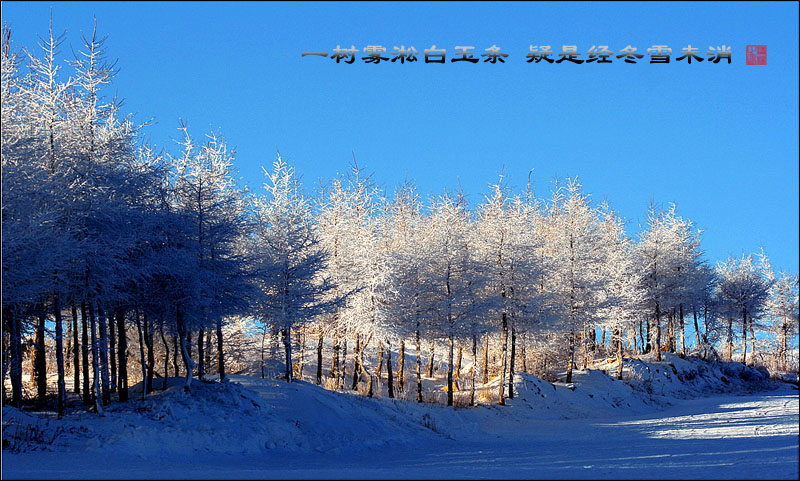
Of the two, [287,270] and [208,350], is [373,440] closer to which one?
[287,270]

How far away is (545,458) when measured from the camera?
1517cm

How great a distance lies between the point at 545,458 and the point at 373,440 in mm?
6502

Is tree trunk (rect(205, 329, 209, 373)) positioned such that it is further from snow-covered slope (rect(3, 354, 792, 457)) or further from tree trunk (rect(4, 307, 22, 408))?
tree trunk (rect(4, 307, 22, 408))

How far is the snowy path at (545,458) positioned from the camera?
11648 millimetres

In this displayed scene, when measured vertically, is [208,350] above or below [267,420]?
above

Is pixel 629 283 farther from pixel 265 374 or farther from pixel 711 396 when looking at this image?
pixel 265 374

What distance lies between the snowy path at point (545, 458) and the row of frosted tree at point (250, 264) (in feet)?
15.0

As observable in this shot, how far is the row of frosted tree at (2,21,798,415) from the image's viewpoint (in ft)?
56.1

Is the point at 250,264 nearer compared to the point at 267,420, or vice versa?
the point at 267,420

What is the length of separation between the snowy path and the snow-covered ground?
0.13ft

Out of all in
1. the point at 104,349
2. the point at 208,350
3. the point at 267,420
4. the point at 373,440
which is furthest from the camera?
the point at 208,350

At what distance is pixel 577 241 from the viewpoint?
33.8 m

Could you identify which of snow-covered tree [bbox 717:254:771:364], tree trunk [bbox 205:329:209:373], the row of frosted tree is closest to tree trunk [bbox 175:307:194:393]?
the row of frosted tree

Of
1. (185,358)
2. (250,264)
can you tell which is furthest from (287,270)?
(185,358)
